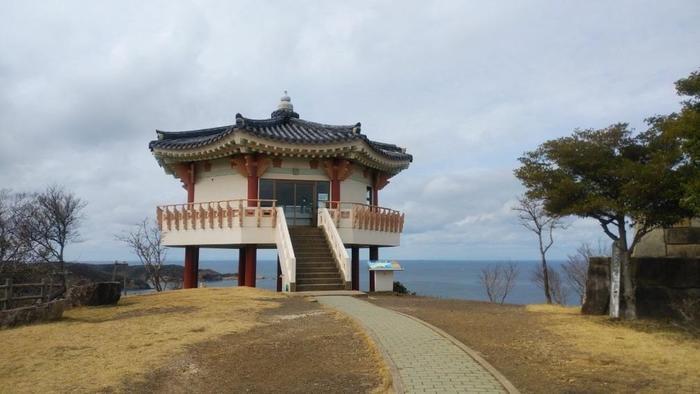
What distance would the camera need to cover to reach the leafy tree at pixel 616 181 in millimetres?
10875

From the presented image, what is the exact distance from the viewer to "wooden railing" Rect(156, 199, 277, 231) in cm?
2011

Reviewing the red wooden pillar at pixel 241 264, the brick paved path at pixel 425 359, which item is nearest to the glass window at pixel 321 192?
the red wooden pillar at pixel 241 264

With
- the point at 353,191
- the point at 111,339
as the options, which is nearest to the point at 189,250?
the point at 353,191

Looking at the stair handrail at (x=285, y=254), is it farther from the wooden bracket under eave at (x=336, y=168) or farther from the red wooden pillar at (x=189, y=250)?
the red wooden pillar at (x=189, y=250)

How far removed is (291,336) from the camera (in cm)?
984

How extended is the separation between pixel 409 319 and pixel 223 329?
Result: 4033 mm

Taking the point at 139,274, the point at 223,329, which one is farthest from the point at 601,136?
the point at 139,274

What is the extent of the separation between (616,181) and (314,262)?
10.4 m

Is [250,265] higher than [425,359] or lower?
higher

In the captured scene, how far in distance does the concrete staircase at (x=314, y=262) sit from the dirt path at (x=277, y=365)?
21.4ft

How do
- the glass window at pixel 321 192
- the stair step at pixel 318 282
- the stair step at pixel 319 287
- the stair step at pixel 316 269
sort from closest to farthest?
the stair step at pixel 319 287 → the stair step at pixel 318 282 → the stair step at pixel 316 269 → the glass window at pixel 321 192

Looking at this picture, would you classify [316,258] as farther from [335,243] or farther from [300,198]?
[300,198]

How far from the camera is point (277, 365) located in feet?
25.9

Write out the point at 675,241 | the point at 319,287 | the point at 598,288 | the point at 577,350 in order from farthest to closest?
the point at 319,287 → the point at 675,241 → the point at 598,288 → the point at 577,350
